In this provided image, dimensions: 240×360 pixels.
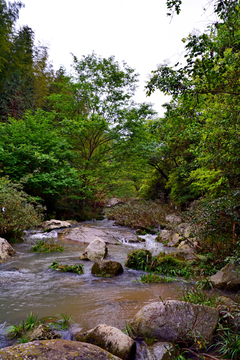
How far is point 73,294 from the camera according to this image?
407 cm

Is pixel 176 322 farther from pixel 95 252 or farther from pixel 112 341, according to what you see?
pixel 95 252

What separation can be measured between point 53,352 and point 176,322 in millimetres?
1507

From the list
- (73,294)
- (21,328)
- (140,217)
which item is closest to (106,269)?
(73,294)

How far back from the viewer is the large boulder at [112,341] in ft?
7.78

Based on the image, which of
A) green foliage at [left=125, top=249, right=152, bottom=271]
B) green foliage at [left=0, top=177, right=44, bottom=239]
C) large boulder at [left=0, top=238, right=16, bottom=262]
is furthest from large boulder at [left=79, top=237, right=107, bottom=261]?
green foliage at [left=0, top=177, right=44, bottom=239]

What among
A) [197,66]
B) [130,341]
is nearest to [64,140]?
[197,66]

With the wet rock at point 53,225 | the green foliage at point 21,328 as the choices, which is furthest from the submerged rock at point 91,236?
the green foliage at point 21,328

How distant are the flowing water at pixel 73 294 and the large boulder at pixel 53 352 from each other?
1004 mm

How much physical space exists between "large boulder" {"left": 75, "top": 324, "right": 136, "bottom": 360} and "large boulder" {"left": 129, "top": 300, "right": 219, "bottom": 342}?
0.30 m

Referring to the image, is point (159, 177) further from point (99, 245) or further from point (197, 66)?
point (197, 66)

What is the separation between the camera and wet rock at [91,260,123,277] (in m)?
5.14

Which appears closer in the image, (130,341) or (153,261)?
(130,341)

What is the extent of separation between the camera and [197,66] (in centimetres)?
349

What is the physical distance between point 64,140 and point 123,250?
297 inches
